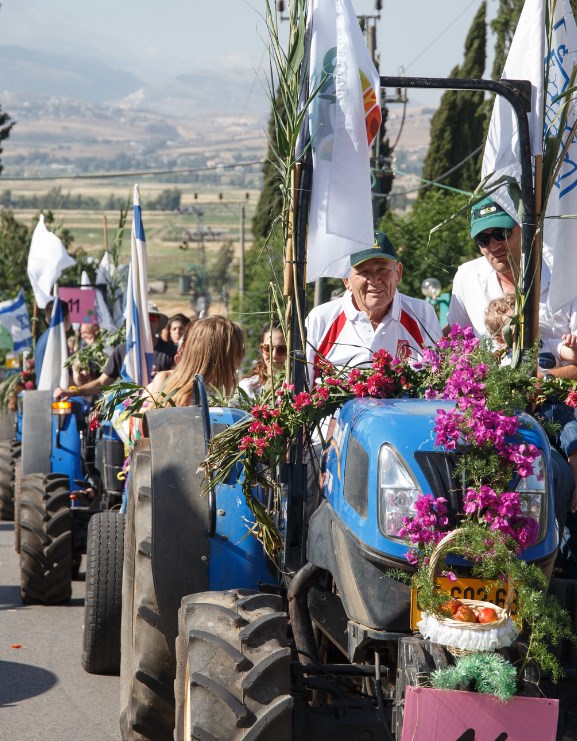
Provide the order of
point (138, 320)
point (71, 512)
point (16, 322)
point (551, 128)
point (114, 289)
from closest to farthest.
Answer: point (551, 128), point (71, 512), point (138, 320), point (114, 289), point (16, 322)

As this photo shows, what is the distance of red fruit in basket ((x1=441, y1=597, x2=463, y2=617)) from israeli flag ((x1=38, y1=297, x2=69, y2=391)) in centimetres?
868

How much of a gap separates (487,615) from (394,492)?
512 millimetres

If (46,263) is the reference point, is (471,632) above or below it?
below

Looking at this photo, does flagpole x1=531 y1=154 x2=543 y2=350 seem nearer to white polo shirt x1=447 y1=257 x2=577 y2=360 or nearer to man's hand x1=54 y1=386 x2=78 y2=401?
white polo shirt x1=447 y1=257 x2=577 y2=360

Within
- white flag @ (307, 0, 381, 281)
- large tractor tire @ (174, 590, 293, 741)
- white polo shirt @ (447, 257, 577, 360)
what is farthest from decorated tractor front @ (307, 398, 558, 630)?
white polo shirt @ (447, 257, 577, 360)

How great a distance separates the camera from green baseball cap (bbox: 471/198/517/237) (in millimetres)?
5457

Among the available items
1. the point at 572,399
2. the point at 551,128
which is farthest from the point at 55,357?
the point at 572,399

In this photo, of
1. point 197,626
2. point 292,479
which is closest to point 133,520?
point 292,479

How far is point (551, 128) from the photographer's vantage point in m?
5.07

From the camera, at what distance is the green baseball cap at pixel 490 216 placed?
215 inches

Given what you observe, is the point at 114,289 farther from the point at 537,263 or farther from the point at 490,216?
the point at 537,263

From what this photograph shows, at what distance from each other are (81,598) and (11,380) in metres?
6.17

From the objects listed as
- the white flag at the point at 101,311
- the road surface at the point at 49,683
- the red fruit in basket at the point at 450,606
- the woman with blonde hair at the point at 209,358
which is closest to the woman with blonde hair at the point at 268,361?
the woman with blonde hair at the point at 209,358

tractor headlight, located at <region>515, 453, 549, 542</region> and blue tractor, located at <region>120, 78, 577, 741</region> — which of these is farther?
tractor headlight, located at <region>515, 453, 549, 542</region>
